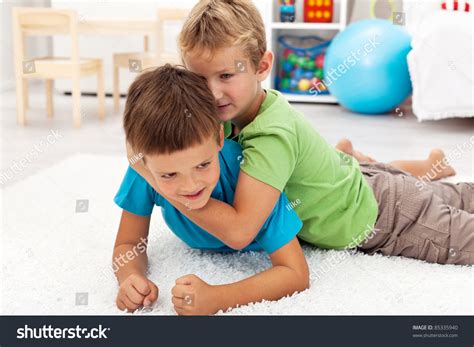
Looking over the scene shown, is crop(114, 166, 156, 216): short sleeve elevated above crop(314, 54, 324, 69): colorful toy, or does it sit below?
below

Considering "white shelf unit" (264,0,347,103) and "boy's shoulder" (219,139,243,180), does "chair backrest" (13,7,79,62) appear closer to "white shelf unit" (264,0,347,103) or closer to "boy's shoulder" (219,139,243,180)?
"white shelf unit" (264,0,347,103)

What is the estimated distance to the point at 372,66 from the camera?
2.88 meters

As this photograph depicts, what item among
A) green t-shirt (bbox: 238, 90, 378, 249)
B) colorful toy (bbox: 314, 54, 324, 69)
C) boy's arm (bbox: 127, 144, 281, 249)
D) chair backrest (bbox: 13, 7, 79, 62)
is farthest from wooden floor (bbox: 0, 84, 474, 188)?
boy's arm (bbox: 127, 144, 281, 249)

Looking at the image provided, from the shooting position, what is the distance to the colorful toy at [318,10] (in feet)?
11.5

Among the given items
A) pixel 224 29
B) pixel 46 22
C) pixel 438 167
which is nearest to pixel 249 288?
pixel 224 29

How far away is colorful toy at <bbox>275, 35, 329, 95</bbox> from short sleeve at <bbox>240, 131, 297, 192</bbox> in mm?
2504

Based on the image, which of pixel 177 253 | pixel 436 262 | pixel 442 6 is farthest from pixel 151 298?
pixel 442 6

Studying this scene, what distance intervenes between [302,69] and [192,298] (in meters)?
2.78

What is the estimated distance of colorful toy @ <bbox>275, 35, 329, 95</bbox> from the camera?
11.6 ft

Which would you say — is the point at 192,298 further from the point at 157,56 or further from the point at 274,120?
the point at 157,56
